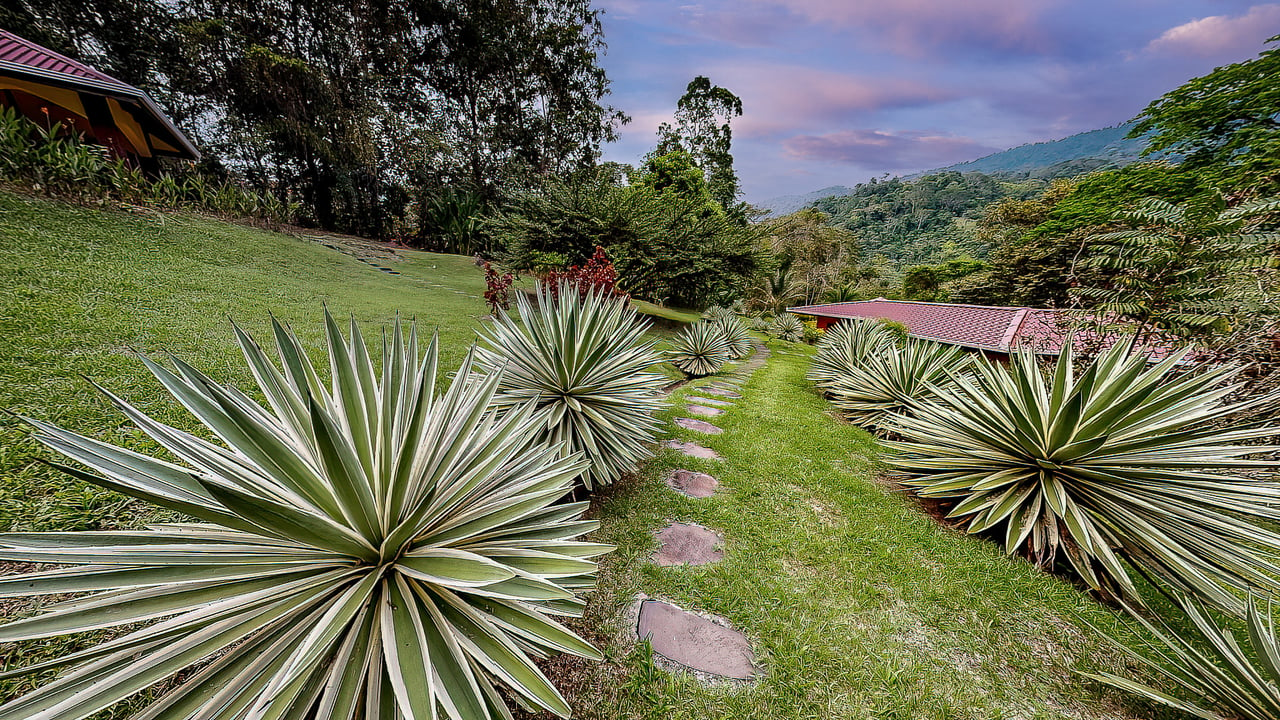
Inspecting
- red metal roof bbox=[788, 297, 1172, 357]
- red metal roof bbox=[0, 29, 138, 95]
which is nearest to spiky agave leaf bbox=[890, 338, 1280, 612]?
red metal roof bbox=[788, 297, 1172, 357]

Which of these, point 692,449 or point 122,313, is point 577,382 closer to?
point 692,449

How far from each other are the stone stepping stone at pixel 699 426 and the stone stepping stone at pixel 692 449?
1.28 feet

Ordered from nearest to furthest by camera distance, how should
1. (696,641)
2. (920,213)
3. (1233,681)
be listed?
1. (1233,681)
2. (696,641)
3. (920,213)

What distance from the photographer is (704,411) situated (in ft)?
16.3

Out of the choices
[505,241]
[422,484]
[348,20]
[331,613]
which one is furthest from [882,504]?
[348,20]

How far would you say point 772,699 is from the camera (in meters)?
1.48

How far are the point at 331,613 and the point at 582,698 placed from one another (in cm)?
97

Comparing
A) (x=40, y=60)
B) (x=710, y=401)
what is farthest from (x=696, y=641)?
(x=40, y=60)

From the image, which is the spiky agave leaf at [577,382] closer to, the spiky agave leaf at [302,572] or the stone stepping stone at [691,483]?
the stone stepping stone at [691,483]

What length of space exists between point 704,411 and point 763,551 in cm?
271

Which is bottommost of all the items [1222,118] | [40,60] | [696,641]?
[696,641]

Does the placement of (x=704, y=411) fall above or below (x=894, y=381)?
Answer: below

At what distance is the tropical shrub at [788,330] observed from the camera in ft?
51.9

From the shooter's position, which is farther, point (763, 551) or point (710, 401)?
point (710, 401)
